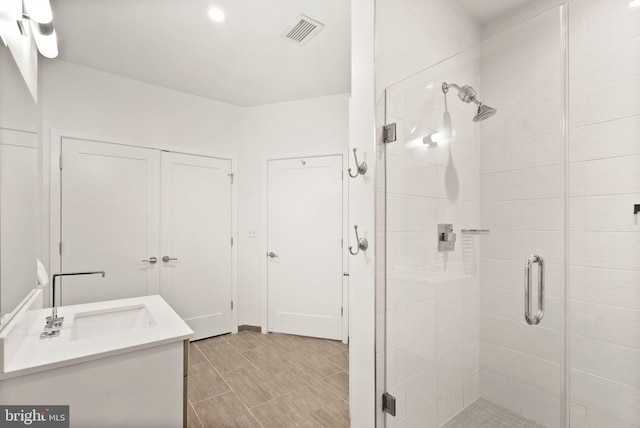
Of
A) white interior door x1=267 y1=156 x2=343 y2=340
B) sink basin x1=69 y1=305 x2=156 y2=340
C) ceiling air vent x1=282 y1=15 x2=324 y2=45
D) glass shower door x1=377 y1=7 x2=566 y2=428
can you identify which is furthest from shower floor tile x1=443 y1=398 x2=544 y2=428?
ceiling air vent x1=282 y1=15 x2=324 y2=45

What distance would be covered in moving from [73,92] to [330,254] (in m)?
2.81

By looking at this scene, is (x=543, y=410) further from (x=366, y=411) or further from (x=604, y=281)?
(x=366, y=411)

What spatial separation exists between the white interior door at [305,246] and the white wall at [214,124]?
0.15m

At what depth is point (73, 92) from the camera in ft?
8.57

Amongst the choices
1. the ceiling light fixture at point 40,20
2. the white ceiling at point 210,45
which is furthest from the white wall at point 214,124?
the ceiling light fixture at point 40,20

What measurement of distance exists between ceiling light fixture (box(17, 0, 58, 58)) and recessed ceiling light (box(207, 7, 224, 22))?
34.5 inches

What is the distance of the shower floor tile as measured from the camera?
1163 mm

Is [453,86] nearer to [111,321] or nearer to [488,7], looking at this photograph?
[488,7]

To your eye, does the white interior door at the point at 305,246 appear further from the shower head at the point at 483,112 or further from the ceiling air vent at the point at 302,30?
the shower head at the point at 483,112

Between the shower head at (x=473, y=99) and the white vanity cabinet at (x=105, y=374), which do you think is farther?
the shower head at (x=473, y=99)

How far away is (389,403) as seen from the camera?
4.83ft

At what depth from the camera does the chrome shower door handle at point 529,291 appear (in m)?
1.11

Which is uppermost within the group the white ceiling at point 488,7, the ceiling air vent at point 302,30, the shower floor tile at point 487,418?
the ceiling air vent at point 302,30

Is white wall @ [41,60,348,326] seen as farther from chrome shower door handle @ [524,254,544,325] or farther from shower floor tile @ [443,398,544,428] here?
shower floor tile @ [443,398,544,428]
